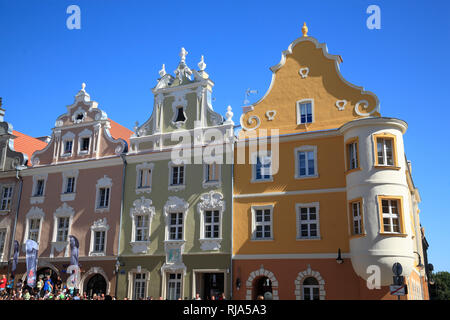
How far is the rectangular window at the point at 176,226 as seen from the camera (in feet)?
88.4

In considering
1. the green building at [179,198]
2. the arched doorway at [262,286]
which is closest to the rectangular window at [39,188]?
the green building at [179,198]

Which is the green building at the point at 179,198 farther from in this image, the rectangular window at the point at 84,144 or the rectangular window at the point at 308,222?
the rectangular window at the point at 308,222

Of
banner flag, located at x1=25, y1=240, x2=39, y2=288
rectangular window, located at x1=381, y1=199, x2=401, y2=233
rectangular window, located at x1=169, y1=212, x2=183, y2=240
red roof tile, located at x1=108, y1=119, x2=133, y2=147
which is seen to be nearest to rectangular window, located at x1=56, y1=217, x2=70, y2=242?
banner flag, located at x1=25, y1=240, x2=39, y2=288

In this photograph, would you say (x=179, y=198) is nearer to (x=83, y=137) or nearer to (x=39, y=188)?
(x=83, y=137)

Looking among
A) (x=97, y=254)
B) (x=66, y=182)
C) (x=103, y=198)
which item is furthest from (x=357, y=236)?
(x=66, y=182)

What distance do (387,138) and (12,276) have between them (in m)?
25.7

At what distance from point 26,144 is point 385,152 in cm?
2847

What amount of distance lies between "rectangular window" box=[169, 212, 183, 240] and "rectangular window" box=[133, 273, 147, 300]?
297 centimetres

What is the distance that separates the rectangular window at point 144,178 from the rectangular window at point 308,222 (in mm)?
→ 10203

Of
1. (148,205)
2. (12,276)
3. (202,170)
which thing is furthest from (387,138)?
(12,276)

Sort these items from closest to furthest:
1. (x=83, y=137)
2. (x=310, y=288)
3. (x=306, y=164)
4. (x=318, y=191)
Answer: (x=310, y=288) → (x=318, y=191) → (x=306, y=164) → (x=83, y=137)

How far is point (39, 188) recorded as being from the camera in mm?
32438

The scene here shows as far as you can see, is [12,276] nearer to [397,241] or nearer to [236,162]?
[236,162]
